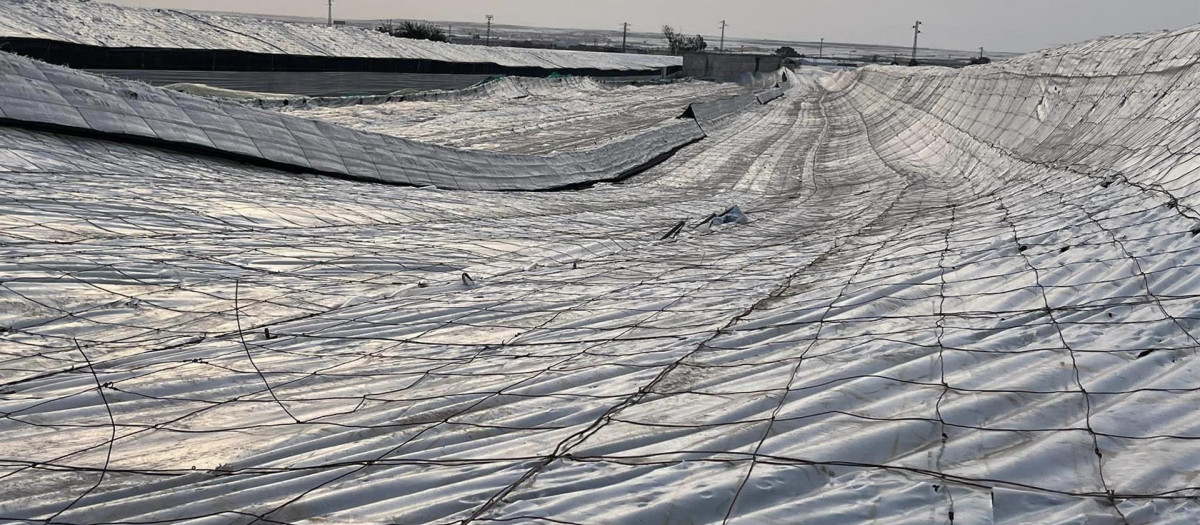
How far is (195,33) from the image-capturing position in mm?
25234

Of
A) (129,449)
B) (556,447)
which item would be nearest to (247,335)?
(129,449)

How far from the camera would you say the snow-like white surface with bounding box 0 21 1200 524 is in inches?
114

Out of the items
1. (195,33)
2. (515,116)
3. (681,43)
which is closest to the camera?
(515,116)

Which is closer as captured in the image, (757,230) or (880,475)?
(880,475)

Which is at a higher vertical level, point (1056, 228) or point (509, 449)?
point (1056, 228)

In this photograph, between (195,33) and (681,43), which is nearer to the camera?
(195,33)

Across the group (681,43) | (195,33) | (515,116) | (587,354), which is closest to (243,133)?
(587,354)

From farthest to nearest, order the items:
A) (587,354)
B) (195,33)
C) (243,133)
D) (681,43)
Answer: (681,43)
(195,33)
(243,133)
(587,354)

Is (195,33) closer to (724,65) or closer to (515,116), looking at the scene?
(515,116)

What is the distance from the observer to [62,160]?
313 inches

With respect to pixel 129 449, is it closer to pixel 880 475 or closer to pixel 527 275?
pixel 880 475

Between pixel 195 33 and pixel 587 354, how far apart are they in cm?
2414

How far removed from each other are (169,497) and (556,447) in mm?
1253

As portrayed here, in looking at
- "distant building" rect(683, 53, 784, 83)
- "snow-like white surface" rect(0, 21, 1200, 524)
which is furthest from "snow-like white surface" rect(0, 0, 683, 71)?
"snow-like white surface" rect(0, 21, 1200, 524)
